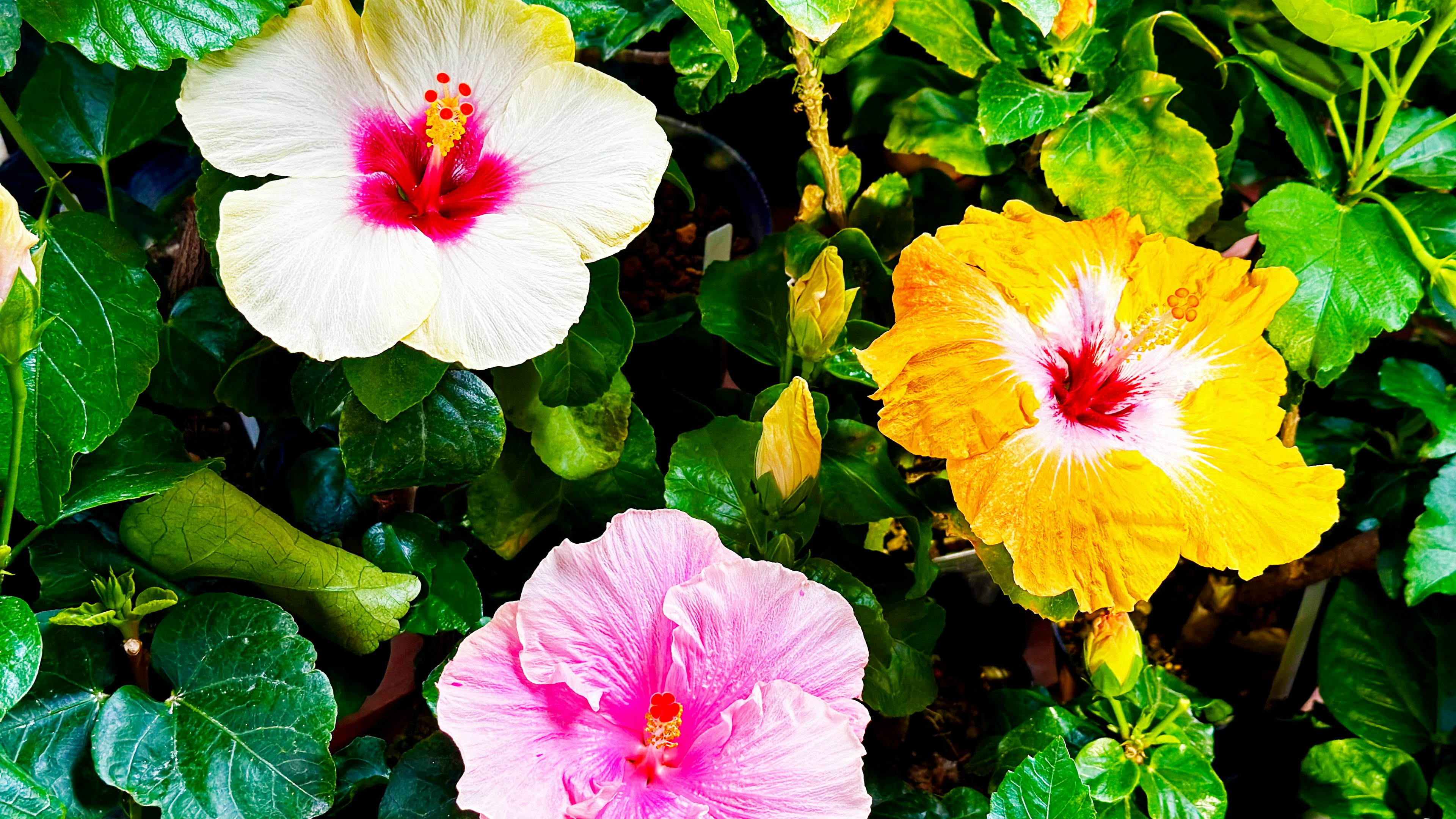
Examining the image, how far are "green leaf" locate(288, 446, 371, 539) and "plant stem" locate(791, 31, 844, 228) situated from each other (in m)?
0.56

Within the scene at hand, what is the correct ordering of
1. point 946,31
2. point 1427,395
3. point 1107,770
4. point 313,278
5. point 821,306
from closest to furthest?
point 313,278
point 821,306
point 1107,770
point 946,31
point 1427,395

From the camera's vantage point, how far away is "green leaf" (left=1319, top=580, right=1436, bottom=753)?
4.42ft

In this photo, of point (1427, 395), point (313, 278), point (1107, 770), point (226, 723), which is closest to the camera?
point (313, 278)

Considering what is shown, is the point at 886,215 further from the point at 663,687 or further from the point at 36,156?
the point at 36,156

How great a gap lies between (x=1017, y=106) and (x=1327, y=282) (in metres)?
0.35

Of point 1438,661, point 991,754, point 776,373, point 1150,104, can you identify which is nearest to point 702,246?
point 776,373

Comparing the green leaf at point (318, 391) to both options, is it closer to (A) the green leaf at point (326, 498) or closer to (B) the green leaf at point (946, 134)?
(A) the green leaf at point (326, 498)

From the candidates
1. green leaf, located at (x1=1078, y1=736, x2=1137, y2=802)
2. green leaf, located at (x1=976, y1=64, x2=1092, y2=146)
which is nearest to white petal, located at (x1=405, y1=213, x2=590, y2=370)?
green leaf, located at (x1=976, y1=64, x2=1092, y2=146)

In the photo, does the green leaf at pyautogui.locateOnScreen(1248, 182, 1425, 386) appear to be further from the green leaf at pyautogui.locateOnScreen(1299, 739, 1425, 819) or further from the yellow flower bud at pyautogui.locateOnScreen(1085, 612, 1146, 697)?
the green leaf at pyautogui.locateOnScreen(1299, 739, 1425, 819)

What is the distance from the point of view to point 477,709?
2.59 feet

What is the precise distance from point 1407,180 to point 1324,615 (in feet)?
1.82

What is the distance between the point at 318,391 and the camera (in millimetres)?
947

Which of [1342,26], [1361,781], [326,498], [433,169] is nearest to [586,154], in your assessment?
[433,169]

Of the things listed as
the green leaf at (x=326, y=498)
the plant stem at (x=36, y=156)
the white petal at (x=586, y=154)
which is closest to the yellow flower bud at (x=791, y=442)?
the white petal at (x=586, y=154)
